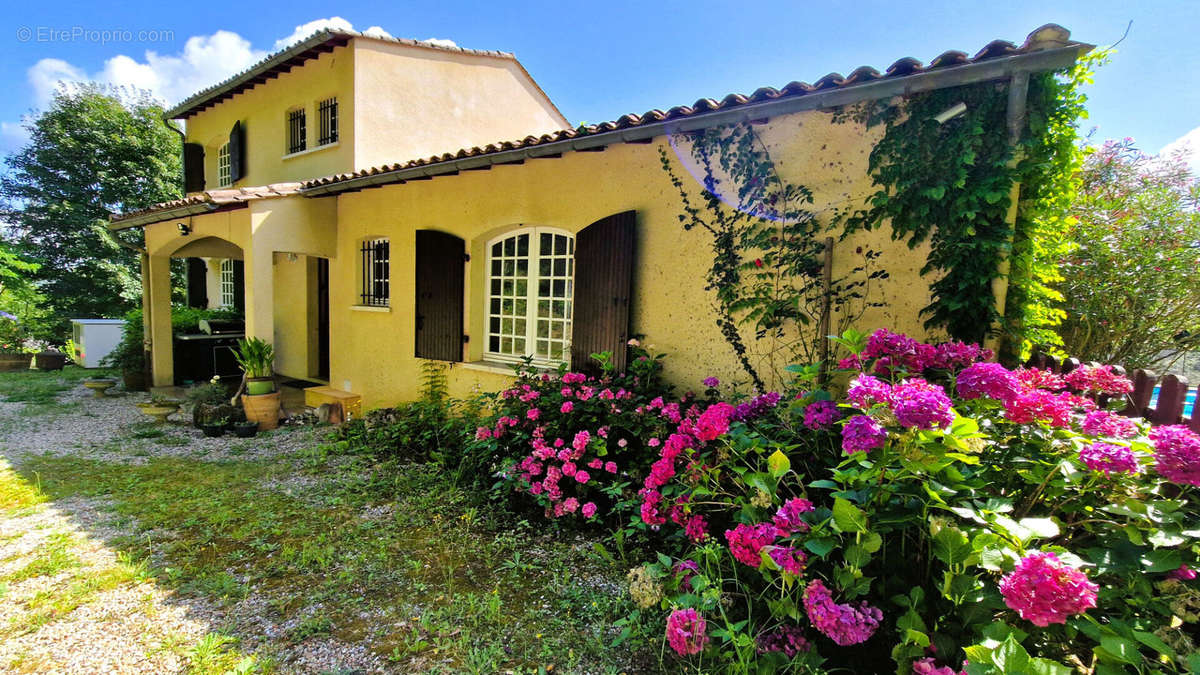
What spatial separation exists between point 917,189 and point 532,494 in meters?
3.94

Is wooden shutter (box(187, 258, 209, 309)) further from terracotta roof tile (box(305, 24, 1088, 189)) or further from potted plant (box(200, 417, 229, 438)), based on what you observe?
terracotta roof tile (box(305, 24, 1088, 189))

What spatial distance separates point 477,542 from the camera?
3.83 meters

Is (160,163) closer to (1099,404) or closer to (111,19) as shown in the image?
(111,19)

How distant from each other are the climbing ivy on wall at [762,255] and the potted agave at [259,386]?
6427mm

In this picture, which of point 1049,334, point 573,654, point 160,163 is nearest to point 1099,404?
point 1049,334

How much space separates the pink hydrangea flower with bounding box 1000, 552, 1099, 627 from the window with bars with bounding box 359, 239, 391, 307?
812 cm

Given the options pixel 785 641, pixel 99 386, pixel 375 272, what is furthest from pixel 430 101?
pixel 785 641

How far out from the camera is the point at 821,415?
8.36 feet

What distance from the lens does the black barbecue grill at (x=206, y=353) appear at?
9761mm

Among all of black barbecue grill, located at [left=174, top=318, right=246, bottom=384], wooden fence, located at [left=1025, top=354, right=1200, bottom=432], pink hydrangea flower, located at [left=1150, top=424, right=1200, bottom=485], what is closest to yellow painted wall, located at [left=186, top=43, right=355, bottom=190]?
black barbecue grill, located at [left=174, top=318, right=246, bottom=384]

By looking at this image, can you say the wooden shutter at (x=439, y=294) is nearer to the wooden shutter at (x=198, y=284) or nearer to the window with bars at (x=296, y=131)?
the window with bars at (x=296, y=131)

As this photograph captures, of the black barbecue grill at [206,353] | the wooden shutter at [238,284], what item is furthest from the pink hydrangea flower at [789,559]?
the wooden shutter at [238,284]

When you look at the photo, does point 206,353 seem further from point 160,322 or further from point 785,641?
point 785,641

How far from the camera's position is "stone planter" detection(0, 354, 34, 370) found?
11711 millimetres
